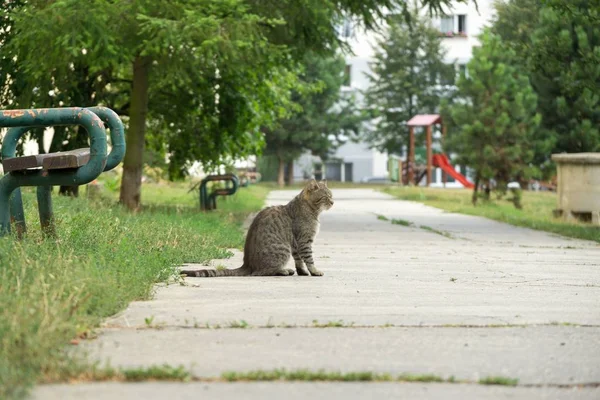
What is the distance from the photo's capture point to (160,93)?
77.5 ft

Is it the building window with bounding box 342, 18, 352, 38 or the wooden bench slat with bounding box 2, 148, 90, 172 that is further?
the building window with bounding box 342, 18, 352, 38

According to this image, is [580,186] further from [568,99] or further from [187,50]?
[568,99]

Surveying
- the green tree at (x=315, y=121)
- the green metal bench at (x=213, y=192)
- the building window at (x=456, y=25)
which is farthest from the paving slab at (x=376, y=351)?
the building window at (x=456, y=25)

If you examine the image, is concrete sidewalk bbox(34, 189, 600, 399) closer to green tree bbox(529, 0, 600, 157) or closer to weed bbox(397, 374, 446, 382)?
weed bbox(397, 374, 446, 382)

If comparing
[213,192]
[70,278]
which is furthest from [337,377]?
[213,192]

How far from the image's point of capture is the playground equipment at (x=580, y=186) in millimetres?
22328

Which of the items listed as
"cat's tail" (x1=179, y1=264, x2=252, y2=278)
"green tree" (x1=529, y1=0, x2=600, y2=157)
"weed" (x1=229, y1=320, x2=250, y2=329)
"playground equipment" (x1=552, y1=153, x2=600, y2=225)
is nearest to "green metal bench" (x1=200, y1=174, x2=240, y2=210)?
"playground equipment" (x1=552, y1=153, x2=600, y2=225)

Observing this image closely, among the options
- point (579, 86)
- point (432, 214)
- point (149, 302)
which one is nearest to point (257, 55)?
point (579, 86)

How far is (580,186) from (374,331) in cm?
1722

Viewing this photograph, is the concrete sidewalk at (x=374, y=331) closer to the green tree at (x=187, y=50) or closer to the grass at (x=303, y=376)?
the grass at (x=303, y=376)

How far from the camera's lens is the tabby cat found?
981 centimetres

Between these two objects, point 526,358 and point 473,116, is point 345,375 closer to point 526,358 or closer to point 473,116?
point 526,358

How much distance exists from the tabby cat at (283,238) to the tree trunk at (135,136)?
10625 mm

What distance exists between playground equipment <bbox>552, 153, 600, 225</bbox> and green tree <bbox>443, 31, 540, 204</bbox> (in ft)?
30.5
